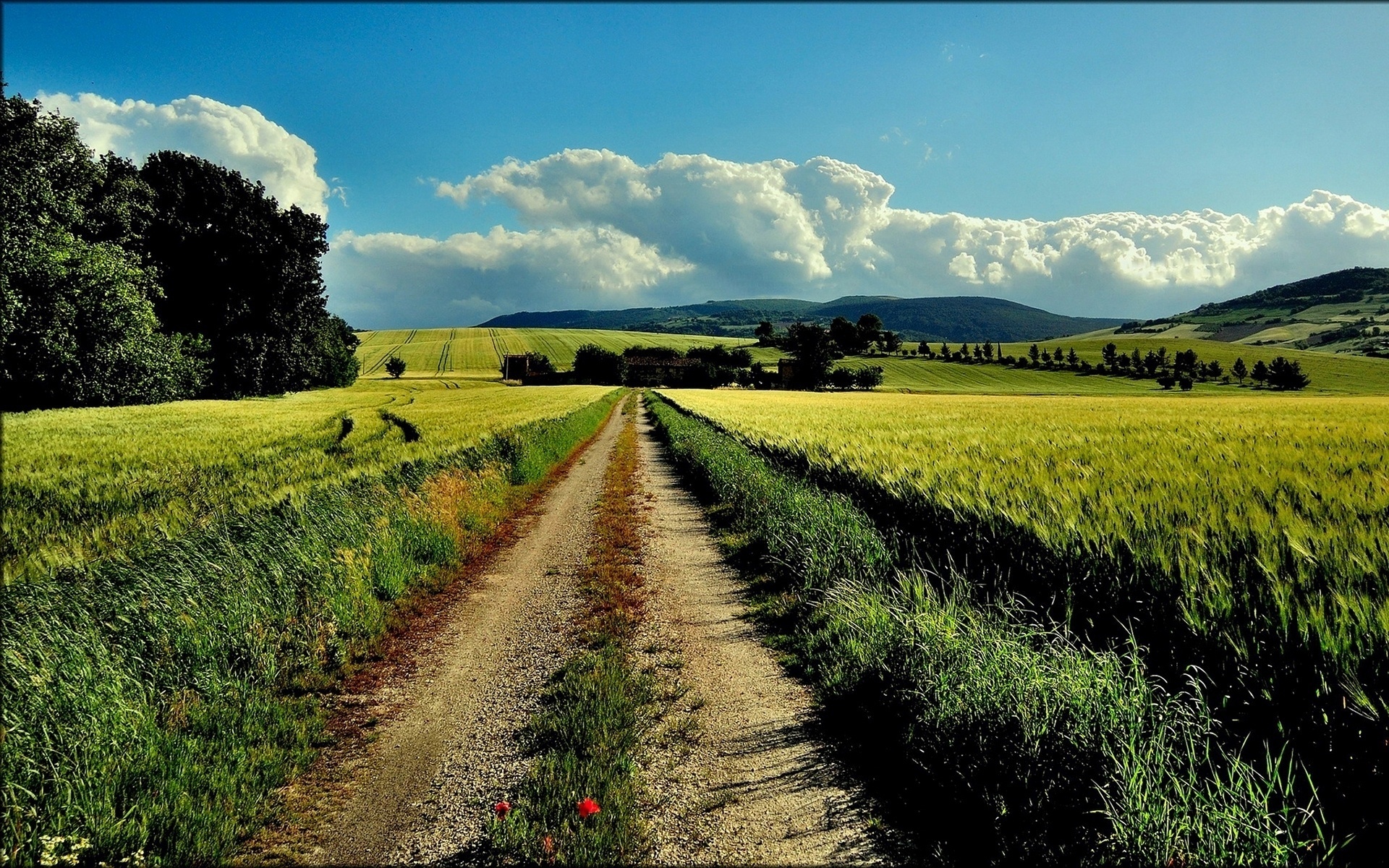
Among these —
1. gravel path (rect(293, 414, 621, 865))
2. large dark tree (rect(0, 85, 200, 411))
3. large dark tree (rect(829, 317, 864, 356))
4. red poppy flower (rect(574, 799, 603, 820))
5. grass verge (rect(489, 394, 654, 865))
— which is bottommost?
gravel path (rect(293, 414, 621, 865))

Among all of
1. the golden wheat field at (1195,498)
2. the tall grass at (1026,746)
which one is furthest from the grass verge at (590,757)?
the golden wheat field at (1195,498)

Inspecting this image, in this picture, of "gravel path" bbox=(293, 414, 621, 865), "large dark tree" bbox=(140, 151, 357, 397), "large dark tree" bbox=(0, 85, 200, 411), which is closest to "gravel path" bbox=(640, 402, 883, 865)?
"gravel path" bbox=(293, 414, 621, 865)

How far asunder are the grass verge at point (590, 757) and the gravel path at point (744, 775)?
226 mm

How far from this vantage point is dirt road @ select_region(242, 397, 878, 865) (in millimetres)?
3113

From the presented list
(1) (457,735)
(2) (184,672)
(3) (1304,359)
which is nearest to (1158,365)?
(3) (1304,359)

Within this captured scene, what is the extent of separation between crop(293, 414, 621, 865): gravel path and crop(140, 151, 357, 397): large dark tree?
42984 mm

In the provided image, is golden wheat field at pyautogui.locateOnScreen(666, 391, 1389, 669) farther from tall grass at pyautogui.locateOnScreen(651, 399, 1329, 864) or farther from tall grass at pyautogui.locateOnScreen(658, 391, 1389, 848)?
tall grass at pyautogui.locateOnScreen(651, 399, 1329, 864)

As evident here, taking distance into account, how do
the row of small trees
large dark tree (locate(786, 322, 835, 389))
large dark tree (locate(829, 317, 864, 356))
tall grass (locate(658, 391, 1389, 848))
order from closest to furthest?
tall grass (locate(658, 391, 1389, 848)), the row of small trees, large dark tree (locate(786, 322, 835, 389)), large dark tree (locate(829, 317, 864, 356))

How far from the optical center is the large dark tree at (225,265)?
37719 millimetres

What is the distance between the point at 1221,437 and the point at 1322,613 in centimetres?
1281

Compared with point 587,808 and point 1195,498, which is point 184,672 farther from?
point 1195,498

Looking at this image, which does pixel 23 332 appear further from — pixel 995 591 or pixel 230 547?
pixel 995 591

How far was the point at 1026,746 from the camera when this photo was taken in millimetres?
3277

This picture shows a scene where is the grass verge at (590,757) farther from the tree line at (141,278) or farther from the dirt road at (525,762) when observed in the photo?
the tree line at (141,278)
